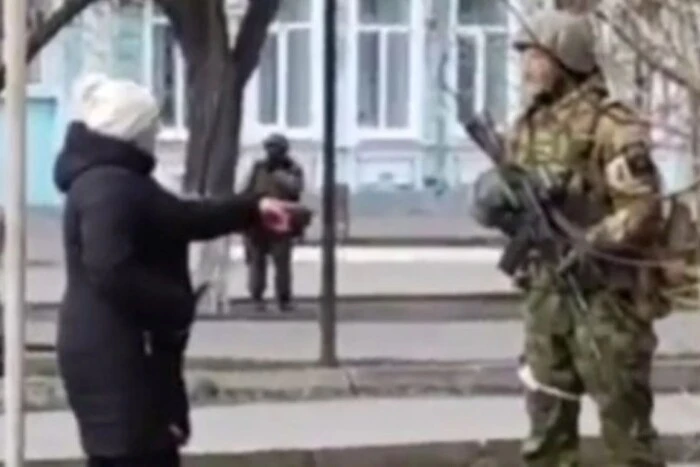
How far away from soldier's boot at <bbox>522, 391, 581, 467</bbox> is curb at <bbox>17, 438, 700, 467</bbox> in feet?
7.33

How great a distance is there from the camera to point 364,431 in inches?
487

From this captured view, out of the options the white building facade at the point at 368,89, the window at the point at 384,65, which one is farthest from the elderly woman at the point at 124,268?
the window at the point at 384,65

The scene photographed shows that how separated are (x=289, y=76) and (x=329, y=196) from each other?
86.0 feet

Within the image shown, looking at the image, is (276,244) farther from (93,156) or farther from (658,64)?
(658,64)

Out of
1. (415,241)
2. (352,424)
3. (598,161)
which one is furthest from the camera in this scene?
(415,241)

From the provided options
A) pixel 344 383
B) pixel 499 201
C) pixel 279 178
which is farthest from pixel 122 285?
pixel 279 178

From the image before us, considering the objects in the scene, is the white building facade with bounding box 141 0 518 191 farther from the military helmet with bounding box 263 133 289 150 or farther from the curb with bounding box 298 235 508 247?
the military helmet with bounding box 263 133 289 150

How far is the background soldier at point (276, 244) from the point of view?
21719 millimetres

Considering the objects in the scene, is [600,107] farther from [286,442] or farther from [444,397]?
[444,397]

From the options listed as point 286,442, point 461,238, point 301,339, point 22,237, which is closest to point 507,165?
point 22,237

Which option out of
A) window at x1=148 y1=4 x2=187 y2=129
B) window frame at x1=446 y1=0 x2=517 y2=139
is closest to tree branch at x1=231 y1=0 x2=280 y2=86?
window frame at x1=446 y1=0 x2=517 y2=139

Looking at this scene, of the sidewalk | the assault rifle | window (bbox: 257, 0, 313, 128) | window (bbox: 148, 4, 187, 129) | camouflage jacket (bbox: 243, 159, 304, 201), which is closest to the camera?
the assault rifle

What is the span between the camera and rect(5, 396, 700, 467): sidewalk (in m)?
11.7

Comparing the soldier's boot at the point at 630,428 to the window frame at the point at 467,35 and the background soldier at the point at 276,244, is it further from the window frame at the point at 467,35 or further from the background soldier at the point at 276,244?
the window frame at the point at 467,35
